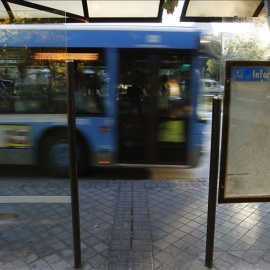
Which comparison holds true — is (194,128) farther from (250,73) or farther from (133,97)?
(250,73)

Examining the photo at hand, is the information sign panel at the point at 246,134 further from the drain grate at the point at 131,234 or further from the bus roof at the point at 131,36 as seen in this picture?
the bus roof at the point at 131,36

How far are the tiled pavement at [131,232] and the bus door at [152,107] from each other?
0.96 m

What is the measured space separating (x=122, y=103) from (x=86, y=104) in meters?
0.64

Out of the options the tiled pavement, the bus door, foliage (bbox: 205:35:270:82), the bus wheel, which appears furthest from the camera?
the bus door

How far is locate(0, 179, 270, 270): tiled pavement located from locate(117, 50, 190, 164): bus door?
96 cm

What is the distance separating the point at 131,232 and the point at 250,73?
2.13m

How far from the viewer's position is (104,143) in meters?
5.21

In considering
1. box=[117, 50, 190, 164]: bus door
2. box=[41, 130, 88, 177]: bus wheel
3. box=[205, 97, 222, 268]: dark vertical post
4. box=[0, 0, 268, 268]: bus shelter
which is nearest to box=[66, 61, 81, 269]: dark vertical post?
box=[0, 0, 268, 268]: bus shelter

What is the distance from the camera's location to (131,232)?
3.35m

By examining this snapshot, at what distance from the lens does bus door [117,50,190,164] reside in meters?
5.06

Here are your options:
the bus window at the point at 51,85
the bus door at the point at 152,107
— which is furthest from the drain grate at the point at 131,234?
the bus window at the point at 51,85

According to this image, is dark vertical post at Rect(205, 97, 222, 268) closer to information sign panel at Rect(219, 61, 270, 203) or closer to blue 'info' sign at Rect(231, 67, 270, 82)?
information sign panel at Rect(219, 61, 270, 203)

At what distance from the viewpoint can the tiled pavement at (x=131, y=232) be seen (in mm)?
2795

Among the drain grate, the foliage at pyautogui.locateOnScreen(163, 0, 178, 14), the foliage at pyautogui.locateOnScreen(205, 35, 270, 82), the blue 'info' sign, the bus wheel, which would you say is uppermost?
the foliage at pyautogui.locateOnScreen(163, 0, 178, 14)
